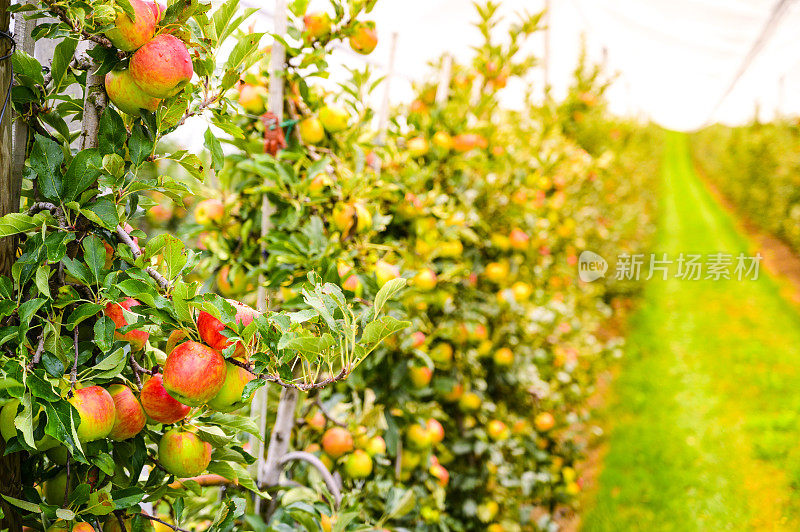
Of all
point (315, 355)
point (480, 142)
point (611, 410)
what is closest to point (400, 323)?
point (315, 355)

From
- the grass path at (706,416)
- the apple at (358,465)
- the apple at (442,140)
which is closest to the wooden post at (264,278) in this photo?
the apple at (358,465)

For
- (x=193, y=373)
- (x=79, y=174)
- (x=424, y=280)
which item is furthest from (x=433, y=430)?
(x=79, y=174)

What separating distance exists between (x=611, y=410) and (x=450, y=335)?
267 centimetres

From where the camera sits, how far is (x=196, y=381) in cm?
56

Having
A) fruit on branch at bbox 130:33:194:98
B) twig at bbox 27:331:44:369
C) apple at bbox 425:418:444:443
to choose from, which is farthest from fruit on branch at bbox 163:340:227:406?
apple at bbox 425:418:444:443

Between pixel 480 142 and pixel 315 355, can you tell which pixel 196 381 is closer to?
pixel 315 355

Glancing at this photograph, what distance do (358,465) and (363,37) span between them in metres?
0.91

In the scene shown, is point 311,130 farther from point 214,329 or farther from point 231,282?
point 214,329

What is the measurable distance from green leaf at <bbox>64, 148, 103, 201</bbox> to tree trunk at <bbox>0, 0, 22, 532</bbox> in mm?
61

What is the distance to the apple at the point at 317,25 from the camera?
3.50 feet

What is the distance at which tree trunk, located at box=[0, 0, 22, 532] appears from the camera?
564 mm

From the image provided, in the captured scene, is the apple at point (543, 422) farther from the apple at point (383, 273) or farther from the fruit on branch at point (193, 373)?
the fruit on branch at point (193, 373)

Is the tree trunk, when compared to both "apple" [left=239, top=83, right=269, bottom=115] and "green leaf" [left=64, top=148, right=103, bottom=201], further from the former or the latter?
"apple" [left=239, top=83, right=269, bottom=115]

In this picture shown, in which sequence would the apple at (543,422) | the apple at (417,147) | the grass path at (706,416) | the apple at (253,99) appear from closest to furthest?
the apple at (253,99) < the apple at (417,147) < the apple at (543,422) < the grass path at (706,416)
